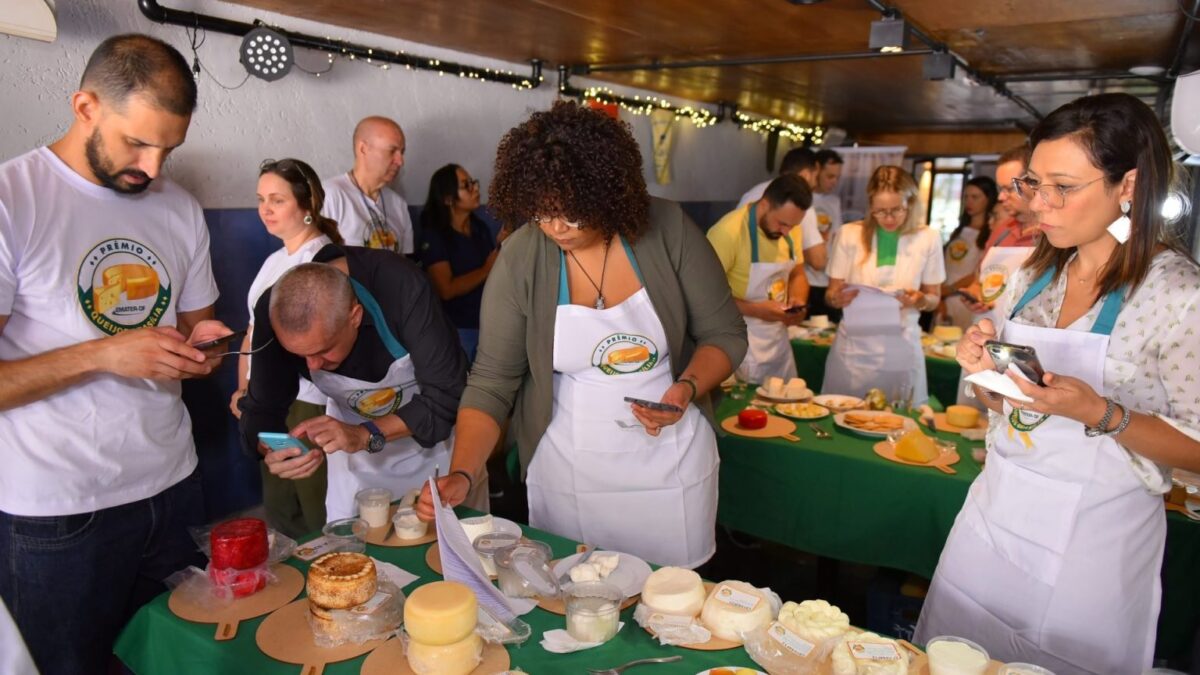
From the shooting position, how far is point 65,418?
1981 millimetres

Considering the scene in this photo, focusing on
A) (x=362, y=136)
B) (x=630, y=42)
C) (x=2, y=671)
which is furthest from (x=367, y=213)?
(x=2, y=671)

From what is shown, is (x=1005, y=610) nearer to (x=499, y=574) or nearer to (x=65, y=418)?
(x=499, y=574)

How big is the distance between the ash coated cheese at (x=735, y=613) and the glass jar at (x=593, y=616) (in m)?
0.19

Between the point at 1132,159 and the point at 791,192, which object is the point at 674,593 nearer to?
the point at 1132,159

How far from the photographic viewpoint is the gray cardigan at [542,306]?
91.0 inches

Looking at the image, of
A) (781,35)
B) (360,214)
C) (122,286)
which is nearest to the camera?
(122,286)

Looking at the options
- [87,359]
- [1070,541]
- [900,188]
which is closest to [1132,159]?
[1070,541]

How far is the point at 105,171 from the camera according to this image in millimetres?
1981

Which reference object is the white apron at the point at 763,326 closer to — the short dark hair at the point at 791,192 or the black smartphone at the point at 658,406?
the short dark hair at the point at 791,192

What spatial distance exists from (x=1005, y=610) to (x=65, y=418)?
2.31 meters

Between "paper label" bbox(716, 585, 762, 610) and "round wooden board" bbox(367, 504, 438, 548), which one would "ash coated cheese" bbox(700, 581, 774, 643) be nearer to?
"paper label" bbox(716, 585, 762, 610)

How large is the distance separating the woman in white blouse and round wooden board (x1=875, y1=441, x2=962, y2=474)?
1444 millimetres

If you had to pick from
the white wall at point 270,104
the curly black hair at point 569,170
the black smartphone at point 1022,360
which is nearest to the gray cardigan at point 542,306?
the curly black hair at point 569,170

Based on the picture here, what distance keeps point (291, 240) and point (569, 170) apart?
1863 millimetres
